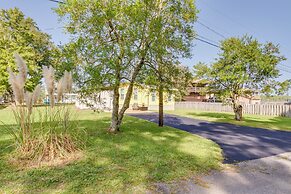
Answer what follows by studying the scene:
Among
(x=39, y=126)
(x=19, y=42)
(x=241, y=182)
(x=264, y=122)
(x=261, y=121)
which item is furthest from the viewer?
(x=19, y=42)

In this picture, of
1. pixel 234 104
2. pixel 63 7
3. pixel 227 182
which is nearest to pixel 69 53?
pixel 63 7

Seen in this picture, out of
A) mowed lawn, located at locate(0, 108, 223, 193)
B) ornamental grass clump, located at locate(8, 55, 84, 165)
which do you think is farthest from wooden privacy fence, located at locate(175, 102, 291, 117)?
ornamental grass clump, located at locate(8, 55, 84, 165)

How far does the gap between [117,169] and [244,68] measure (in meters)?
12.7

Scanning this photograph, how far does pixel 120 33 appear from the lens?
23.8 feet

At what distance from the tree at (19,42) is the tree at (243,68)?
16203 mm

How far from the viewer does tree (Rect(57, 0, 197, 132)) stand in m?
6.62

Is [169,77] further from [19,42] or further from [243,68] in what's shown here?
[19,42]

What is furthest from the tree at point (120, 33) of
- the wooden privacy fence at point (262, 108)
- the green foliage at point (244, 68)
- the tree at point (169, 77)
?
the wooden privacy fence at point (262, 108)

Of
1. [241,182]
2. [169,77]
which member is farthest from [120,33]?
[241,182]

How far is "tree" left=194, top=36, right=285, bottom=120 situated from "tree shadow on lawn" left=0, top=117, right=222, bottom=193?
9.50 m

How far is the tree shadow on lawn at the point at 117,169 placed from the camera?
10.7 feet

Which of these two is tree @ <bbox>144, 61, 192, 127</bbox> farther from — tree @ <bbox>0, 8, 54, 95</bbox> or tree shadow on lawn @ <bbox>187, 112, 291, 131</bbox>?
tree @ <bbox>0, 8, 54, 95</bbox>

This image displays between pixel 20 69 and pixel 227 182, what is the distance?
4522mm

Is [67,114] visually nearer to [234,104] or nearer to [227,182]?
[227,182]
